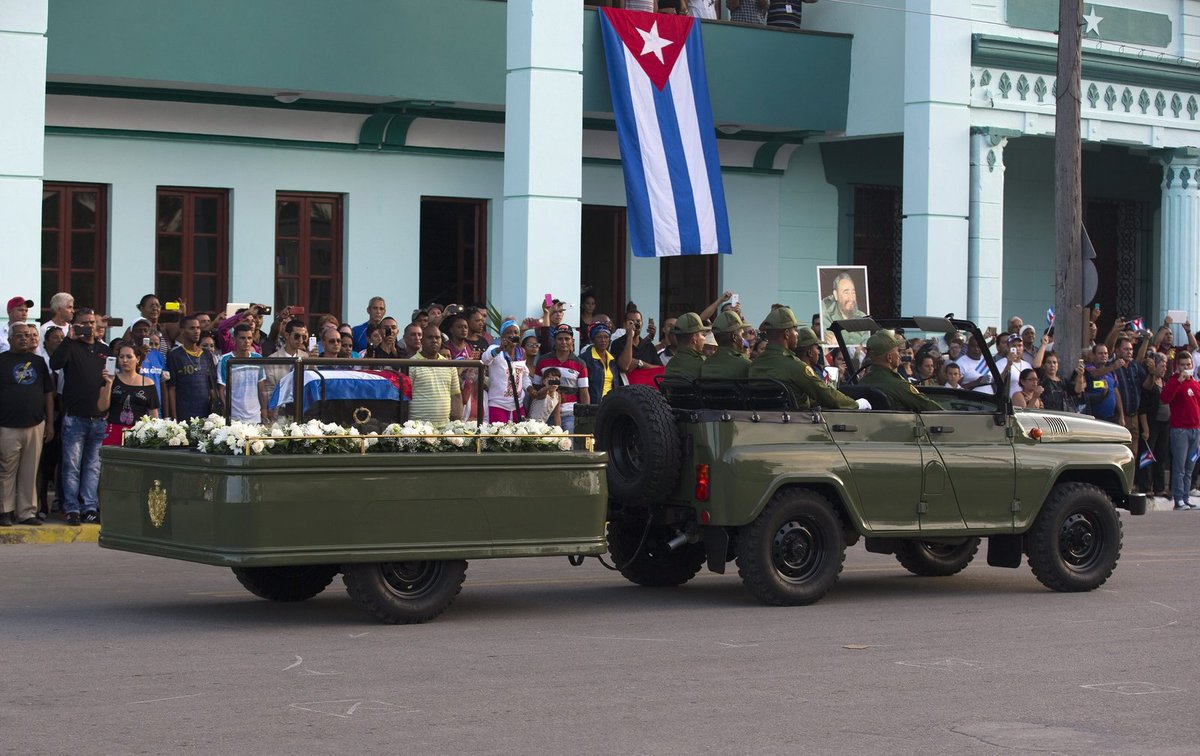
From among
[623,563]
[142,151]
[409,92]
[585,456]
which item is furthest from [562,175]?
[585,456]

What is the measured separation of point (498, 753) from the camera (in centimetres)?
745

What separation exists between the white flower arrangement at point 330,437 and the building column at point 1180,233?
58.8 feet

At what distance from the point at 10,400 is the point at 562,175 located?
7.78 m

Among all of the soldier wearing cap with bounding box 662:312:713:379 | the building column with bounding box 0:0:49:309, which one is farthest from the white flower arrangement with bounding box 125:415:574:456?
the building column with bounding box 0:0:49:309

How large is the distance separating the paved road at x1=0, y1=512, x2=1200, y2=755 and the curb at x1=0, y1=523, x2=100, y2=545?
2195mm

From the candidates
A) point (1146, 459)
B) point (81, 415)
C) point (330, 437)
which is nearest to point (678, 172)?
point (1146, 459)

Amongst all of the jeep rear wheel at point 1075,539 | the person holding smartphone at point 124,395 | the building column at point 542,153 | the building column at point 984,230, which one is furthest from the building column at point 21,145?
the building column at point 984,230

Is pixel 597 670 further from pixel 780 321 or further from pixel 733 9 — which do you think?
pixel 733 9

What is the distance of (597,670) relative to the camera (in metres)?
9.44

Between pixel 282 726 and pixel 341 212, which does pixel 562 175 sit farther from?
pixel 282 726

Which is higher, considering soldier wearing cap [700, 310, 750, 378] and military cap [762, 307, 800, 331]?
military cap [762, 307, 800, 331]

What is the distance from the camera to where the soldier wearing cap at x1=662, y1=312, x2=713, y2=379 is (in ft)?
42.1

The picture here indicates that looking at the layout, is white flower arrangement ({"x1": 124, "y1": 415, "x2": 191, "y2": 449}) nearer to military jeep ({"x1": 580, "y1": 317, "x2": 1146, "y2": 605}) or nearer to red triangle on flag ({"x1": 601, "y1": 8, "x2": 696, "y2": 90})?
military jeep ({"x1": 580, "y1": 317, "x2": 1146, "y2": 605})

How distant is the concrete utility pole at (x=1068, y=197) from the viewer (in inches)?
860
